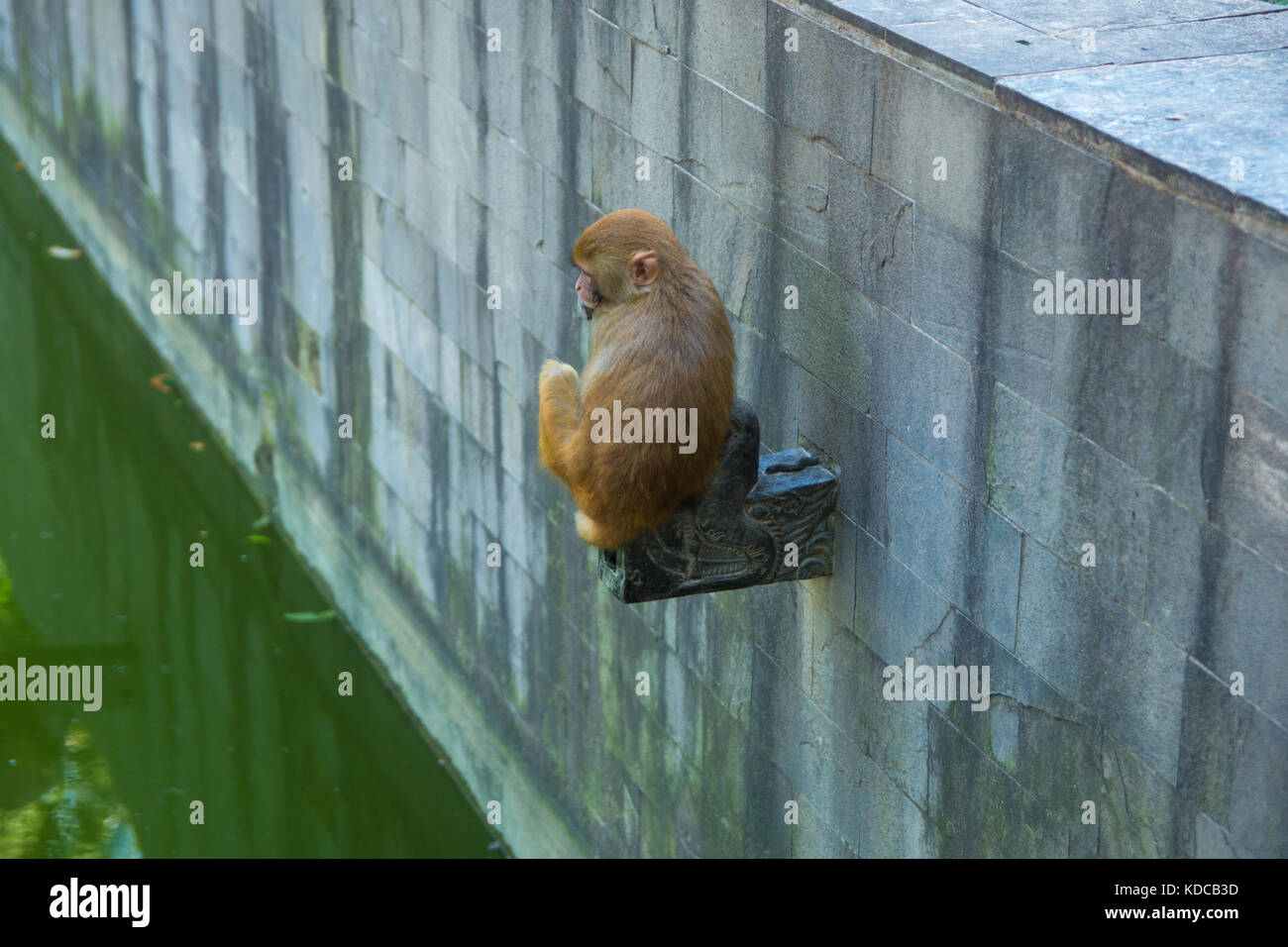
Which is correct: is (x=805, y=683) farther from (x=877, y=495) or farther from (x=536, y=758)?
(x=536, y=758)

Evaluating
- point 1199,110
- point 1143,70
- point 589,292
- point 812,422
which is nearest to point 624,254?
point 589,292

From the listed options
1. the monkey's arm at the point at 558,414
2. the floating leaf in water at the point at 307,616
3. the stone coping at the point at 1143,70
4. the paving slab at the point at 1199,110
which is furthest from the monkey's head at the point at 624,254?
the floating leaf in water at the point at 307,616

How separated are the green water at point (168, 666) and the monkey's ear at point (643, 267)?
15.0ft

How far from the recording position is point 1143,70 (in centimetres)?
464

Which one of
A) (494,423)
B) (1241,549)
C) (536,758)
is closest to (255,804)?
(536,758)

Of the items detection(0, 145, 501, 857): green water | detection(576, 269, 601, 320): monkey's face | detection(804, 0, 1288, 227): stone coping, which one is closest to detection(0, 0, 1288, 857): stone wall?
detection(804, 0, 1288, 227): stone coping

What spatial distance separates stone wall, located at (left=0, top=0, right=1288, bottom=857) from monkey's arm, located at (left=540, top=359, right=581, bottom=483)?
2.75 ft

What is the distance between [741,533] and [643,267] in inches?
38.2

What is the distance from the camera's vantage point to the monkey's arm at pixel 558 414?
538 centimetres

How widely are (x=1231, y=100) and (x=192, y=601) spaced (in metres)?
8.17

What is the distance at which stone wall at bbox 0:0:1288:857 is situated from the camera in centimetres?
407

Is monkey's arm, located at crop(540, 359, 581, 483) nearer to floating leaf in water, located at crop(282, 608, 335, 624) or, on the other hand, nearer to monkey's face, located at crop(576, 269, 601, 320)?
monkey's face, located at crop(576, 269, 601, 320)

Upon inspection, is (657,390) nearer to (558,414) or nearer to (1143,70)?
(558,414)

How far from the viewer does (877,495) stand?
539cm
